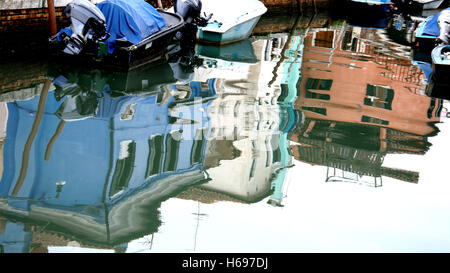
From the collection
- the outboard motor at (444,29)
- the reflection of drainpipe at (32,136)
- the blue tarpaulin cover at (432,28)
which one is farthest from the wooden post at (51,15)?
the blue tarpaulin cover at (432,28)

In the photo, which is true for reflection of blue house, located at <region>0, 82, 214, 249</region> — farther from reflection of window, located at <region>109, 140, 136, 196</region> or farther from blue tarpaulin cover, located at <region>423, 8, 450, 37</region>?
blue tarpaulin cover, located at <region>423, 8, 450, 37</region>

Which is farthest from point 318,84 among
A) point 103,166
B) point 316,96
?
point 103,166

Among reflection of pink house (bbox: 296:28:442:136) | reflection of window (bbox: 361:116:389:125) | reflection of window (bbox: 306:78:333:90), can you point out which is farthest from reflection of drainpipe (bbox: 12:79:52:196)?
reflection of window (bbox: 361:116:389:125)

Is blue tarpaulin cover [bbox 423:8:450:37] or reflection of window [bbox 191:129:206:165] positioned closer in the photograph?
reflection of window [bbox 191:129:206:165]

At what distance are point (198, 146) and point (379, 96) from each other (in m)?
3.76

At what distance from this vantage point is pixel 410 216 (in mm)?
4664

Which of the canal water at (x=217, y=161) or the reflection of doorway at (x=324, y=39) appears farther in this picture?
the reflection of doorway at (x=324, y=39)

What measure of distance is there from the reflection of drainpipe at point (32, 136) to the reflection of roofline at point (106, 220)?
338mm

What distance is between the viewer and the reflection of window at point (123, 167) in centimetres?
467

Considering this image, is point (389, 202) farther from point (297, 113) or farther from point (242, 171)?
point (297, 113)

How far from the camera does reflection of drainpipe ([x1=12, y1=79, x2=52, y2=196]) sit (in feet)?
15.0

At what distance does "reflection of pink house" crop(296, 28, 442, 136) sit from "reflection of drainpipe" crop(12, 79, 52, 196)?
10.9 feet

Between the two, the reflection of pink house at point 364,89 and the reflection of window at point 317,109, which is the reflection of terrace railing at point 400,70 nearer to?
the reflection of pink house at point 364,89

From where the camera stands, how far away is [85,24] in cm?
791
